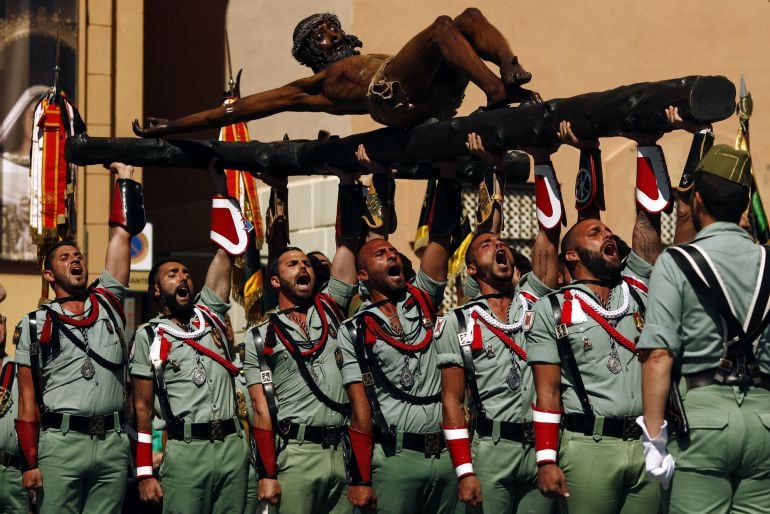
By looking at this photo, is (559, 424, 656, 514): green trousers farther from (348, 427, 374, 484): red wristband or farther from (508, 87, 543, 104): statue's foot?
(508, 87, 543, 104): statue's foot

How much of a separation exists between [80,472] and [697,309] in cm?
447

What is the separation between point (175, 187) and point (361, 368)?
1141 cm

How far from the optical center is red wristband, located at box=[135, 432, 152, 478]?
9.79m

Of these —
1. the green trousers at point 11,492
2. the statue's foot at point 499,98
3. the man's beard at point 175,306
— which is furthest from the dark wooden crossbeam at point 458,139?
the green trousers at point 11,492

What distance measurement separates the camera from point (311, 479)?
9352 millimetres

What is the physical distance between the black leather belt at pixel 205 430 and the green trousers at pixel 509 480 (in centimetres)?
164

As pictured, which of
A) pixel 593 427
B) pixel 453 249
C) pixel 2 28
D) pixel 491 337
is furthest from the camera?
pixel 2 28

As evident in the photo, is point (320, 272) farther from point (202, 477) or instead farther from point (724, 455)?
point (724, 455)

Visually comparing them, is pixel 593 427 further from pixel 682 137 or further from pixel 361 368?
pixel 682 137

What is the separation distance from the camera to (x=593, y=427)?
8164 mm

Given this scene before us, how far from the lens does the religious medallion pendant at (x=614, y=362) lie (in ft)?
26.9

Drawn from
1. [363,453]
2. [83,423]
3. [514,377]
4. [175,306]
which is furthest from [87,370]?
[514,377]

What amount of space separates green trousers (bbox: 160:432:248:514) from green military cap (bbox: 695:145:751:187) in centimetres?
396

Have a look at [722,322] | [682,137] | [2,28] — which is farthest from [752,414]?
[2,28]
